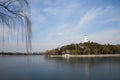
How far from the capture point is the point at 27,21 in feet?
8.00

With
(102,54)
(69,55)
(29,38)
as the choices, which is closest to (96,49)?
(102,54)

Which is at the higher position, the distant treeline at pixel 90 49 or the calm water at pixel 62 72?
the distant treeline at pixel 90 49

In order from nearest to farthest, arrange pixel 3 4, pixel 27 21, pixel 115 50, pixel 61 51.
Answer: pixel 3 4 → pixel 27 21 → pixel 115 50 → pixel 61 51

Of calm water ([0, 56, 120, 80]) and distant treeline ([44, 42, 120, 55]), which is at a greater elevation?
distant treeline ([44, 42, 120, 55])

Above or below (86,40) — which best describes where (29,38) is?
below

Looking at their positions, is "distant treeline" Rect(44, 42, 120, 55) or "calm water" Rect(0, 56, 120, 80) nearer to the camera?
"calm water" Rect(0, 56, 120, 80)

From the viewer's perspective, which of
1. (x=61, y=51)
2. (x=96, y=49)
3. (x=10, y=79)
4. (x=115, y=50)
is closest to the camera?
(x=10, y=79)

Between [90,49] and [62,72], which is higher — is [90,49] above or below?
above

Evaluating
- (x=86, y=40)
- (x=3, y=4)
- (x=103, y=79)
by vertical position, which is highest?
(x=86, y=40)

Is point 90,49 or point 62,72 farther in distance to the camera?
point 90,49

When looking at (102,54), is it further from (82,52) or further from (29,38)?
(29,38)

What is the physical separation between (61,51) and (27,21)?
104907mm

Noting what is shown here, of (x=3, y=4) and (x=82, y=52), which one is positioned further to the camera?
(x=82, y=52)

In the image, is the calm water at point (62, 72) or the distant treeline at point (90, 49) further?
the distant treeline at point (90, 49)
